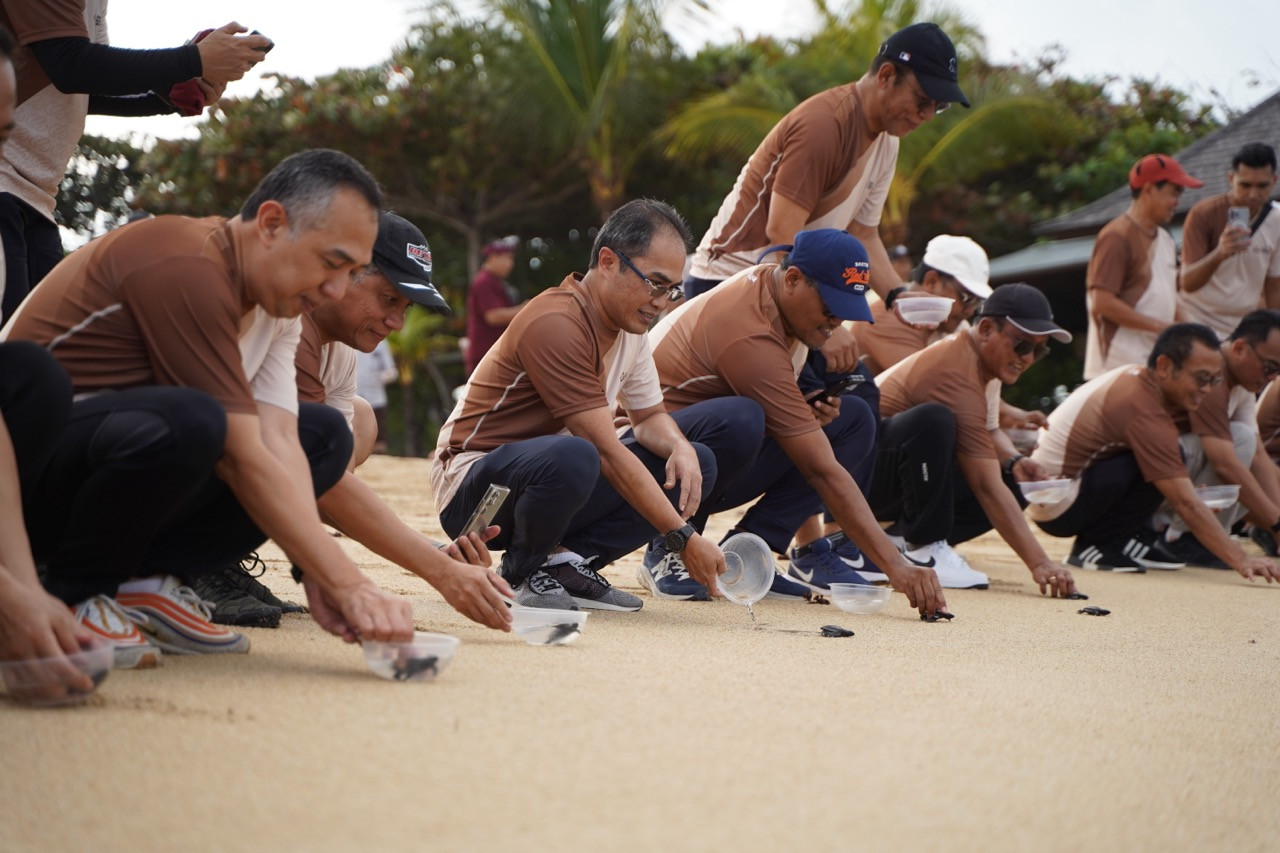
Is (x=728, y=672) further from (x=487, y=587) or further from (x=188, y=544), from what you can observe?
(x=188, y=544)

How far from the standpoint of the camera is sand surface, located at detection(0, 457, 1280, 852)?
5.75 feet

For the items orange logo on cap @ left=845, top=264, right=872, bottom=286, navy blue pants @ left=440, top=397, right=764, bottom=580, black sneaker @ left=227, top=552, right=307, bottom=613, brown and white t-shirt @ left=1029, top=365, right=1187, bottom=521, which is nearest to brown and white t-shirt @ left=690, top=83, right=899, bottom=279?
orange logo on cap @ left=845, top=264, right=872, bottom=286

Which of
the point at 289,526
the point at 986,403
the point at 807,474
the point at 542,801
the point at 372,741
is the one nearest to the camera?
the point at 542,801

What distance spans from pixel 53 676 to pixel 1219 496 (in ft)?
19.8

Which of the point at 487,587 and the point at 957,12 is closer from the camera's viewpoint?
the point at 487,587

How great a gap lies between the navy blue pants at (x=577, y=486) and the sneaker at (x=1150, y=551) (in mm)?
3178

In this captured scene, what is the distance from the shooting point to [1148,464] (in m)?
6.56

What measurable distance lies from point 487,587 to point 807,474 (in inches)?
70.6

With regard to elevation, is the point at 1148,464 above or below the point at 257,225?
below

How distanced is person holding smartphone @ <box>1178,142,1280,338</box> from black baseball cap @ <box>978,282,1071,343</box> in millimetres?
2521

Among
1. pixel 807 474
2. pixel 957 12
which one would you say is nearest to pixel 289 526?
pixel 807 474

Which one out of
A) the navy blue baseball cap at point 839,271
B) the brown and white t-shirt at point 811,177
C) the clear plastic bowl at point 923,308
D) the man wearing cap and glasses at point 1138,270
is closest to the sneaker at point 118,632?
the navy blue baseball cap at point 839,271

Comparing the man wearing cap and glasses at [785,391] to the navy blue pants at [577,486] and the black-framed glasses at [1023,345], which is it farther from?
the black-framed glasses at [1023,345]

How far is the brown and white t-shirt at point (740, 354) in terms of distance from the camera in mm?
4586
